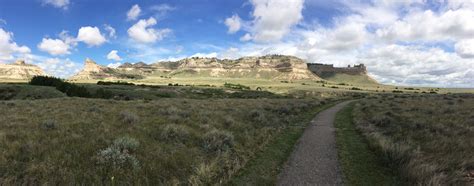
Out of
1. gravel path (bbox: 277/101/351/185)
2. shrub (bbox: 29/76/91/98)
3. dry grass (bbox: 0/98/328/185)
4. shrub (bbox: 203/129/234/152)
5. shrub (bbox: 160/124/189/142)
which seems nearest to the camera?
dry grass (bbox: 0/98/328/185)

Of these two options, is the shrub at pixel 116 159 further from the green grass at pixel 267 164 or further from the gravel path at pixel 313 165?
the gravel path at pixel 313 165

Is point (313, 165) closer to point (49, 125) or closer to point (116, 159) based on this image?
point (116, 159)

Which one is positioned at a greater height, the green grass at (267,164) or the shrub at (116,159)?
the shrub at (116,159)

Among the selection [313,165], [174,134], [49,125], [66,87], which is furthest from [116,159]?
[66,87]

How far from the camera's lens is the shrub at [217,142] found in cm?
1074

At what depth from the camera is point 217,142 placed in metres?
11.1

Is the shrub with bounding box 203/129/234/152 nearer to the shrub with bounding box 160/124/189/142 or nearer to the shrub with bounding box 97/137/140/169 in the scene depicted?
the shrub with bounding box 160/124/189/142

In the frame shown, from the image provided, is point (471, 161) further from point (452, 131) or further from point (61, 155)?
point (61, 155)

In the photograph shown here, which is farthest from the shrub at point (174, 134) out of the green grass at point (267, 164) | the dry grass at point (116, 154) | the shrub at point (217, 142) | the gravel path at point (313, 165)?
the gravel path at point (313, 165)

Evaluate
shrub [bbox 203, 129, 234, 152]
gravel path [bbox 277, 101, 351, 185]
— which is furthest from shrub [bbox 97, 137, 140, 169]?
gravel path [bbox 277, 101, 351, 185]

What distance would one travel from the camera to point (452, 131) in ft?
44.5

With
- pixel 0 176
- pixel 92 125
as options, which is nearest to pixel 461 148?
pixel 0 176

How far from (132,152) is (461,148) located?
11.4m

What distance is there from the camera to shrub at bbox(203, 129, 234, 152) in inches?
423
